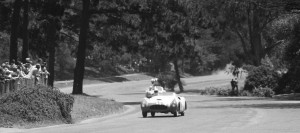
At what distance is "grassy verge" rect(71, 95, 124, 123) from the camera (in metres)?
33.4

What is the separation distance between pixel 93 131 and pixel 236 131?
15.0 feet

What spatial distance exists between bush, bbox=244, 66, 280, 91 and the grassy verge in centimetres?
3024

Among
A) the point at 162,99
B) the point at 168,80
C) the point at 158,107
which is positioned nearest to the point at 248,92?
the point at 168,80

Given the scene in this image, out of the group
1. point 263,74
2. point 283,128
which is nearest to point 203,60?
point 263,74

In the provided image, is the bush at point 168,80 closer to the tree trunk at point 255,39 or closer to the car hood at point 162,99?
the tree trunk at point 255,39

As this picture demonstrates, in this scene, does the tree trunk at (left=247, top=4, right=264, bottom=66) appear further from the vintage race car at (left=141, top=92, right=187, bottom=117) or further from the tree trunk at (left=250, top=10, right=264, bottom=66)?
the vintage race car at (left=141, top=92, right=187, bottom=117)

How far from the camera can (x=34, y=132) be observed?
23703 millimetres

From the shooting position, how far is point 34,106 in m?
28.1

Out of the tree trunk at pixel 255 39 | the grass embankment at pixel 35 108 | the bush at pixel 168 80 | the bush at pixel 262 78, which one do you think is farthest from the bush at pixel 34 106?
the bush at pixel 168 80

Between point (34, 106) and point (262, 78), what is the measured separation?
145 ft

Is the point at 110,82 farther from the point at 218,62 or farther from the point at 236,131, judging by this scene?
the point at 236,131

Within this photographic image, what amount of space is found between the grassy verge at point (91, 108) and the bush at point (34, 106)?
1580 millimetres

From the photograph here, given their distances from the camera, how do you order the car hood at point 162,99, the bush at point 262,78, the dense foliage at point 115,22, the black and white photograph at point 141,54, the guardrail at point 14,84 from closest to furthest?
the black and white photograph at point 141,54, the guardrail at point 14,84, the car hood at point 162,99, the dense foliage at point 115,22, the bush at point 262,78

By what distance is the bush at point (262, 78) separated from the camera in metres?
69.4
